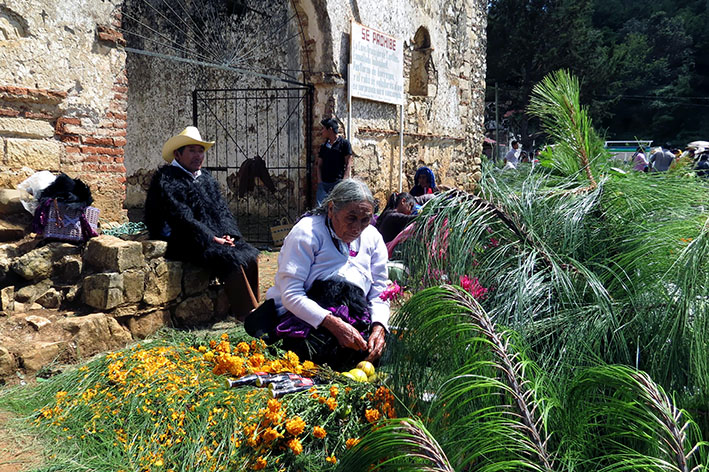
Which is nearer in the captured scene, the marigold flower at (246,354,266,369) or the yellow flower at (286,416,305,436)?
the yellow flower at (286,416,305,436)

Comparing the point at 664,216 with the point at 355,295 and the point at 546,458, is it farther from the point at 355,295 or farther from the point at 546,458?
the point at 355,295

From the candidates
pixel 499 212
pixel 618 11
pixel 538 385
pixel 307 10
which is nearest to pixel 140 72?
pixel 307 10

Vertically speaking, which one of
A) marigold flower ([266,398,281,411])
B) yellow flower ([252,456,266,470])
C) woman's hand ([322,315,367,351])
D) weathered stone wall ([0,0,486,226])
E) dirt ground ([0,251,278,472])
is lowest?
dirt ground ([0,251,278,472])

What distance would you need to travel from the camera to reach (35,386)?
304cm

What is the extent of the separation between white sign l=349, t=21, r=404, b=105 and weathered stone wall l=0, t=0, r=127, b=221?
379cm

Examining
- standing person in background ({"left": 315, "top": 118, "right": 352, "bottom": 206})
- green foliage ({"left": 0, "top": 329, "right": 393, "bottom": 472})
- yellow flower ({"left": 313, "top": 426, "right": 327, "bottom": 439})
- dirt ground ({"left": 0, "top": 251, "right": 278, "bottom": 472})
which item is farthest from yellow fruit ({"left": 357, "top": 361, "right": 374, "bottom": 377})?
standing person in background ({"left": 315, "top": 118, "right": 352, "bottom": 206})

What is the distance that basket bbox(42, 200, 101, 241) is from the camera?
13.0ft

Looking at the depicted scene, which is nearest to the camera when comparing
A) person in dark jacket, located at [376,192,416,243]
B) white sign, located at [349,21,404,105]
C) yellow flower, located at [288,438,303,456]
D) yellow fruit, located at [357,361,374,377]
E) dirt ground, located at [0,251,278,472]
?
yellow flower, located at [288,438,303,456]

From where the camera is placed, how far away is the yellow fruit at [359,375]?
261 cm

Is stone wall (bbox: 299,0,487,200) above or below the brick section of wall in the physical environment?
above

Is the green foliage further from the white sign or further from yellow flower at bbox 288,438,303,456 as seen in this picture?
the white sign

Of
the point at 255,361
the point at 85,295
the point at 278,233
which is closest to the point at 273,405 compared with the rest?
the point at 255,361

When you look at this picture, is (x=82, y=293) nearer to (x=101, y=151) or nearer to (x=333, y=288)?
(x=101, y=151)

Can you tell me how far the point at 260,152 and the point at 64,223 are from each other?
18.3ft
